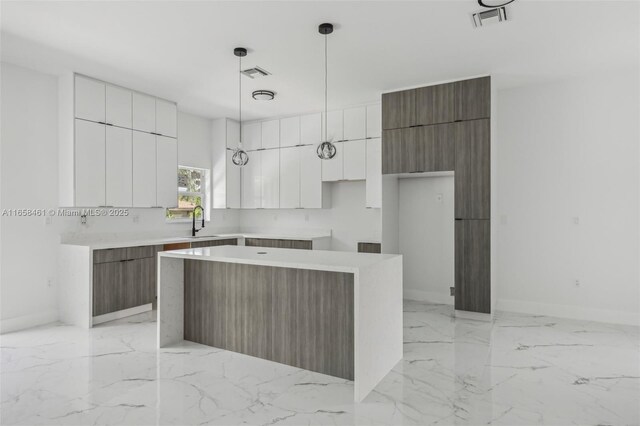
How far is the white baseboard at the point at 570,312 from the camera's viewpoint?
14.5ft

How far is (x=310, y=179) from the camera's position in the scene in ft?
20.2

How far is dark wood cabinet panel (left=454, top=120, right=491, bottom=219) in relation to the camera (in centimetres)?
446

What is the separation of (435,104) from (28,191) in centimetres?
479

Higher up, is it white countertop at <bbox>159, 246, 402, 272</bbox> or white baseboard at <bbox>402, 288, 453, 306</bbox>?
white countertop at <bbox>159, 246, 402, 272</bbox>

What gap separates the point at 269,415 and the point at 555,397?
75.5 inches

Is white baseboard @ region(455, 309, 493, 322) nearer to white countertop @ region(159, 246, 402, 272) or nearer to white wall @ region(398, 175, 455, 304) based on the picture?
white wall @ region(398, 175, 455, 304)

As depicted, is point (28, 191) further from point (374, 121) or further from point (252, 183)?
point (374, 121)

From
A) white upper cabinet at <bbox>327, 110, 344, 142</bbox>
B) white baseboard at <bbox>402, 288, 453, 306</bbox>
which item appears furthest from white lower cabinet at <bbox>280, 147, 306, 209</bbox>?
white baseboard at <bbox>402, 288, 453, 306</bbox>

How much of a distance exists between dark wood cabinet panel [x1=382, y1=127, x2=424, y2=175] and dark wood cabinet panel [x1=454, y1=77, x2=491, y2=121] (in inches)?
22.4

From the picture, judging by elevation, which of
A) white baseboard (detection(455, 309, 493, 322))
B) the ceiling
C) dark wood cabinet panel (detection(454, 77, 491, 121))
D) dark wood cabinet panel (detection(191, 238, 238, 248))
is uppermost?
the ceiling

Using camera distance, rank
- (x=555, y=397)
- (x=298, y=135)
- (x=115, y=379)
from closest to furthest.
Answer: (x=555, y=397) < (x=115, y=379) < (x=298, y=135)

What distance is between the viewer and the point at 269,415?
2.39 m

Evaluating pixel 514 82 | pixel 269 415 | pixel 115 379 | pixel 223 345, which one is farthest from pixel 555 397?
pixel 514 82

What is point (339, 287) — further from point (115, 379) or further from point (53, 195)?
point (53, 195)
